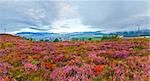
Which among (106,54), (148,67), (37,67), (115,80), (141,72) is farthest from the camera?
(106,54)

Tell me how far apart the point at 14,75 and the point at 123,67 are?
4468mm

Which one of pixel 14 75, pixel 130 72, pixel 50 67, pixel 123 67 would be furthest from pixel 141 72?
pixel 14 75

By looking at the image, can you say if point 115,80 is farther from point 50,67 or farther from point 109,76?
point 50,67

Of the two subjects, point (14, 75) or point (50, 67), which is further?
point (50, 67)

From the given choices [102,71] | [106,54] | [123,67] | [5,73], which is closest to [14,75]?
[5,73]

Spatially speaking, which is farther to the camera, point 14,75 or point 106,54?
point 106,54

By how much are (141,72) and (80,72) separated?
2325 mm

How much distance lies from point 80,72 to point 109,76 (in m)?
1.15

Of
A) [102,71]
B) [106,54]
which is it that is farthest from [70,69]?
[106,54]

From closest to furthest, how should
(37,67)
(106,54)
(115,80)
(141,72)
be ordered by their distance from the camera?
(115,80), (141,72), (37,67), (106,54)

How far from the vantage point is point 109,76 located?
29.9 feet

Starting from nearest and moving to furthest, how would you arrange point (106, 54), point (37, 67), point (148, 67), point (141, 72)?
point (141, 72) → point (148, 67) → point (37, 67) → point (106, 54)

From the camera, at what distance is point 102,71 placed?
9.73 metres

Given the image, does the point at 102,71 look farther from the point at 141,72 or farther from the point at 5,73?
the point at 5,73
